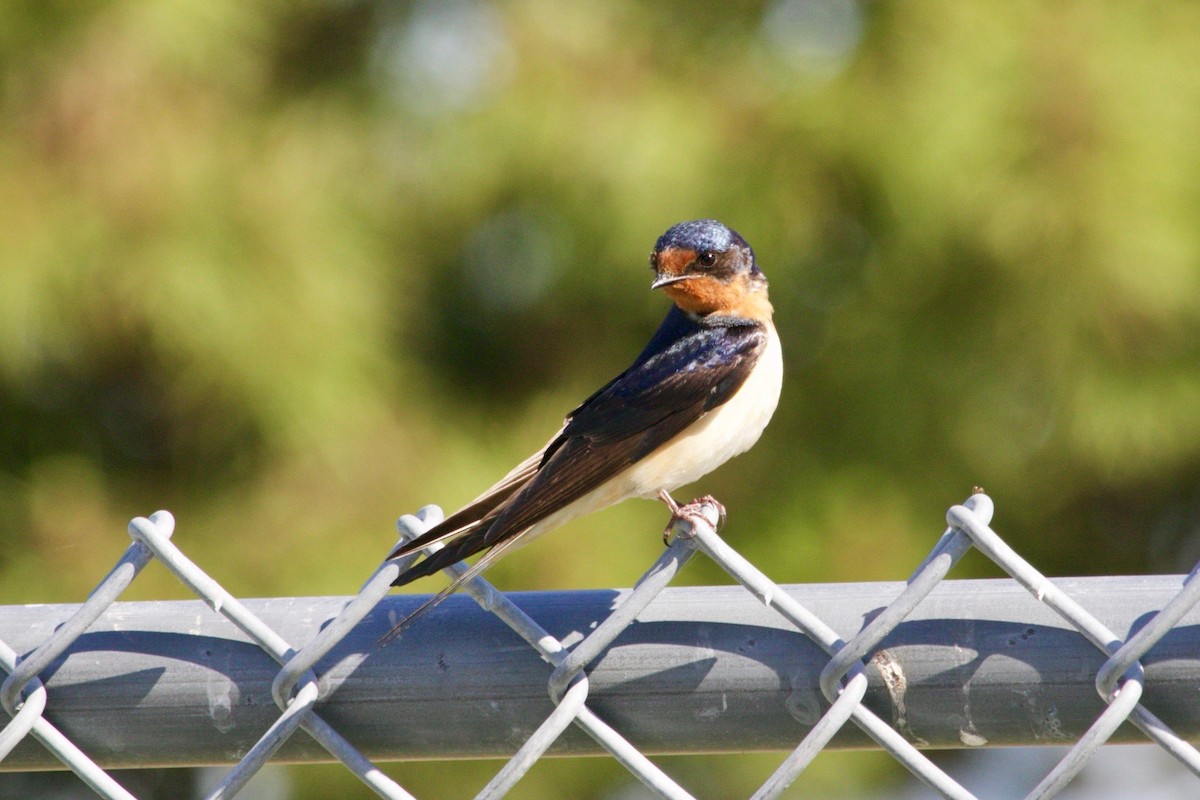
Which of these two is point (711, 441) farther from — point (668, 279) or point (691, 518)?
point (691, 518)

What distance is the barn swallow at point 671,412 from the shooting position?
148 cm

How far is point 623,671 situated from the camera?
1.03 metres

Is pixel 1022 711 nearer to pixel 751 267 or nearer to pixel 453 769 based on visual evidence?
pixel 751 267

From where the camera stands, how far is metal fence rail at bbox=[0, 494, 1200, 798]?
3.14 feet

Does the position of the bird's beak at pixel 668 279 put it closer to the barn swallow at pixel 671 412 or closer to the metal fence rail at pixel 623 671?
the barn swallow at pixel 671 412

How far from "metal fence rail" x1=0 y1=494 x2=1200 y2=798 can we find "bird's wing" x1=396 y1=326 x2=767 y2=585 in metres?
0.24

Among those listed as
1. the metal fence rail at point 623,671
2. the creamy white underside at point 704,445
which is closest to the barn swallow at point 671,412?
the creamy white underside at point 704,445

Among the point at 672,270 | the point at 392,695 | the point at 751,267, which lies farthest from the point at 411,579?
the point at 751,267

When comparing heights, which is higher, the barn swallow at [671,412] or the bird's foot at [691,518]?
the barn swallow at [671,412]

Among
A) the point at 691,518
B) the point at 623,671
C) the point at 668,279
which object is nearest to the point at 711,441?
the point at 668,279

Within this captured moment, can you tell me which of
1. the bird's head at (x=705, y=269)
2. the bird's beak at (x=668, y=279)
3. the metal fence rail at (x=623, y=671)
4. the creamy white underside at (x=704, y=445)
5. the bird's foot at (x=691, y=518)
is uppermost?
the bird's head at (x=705, y=269)

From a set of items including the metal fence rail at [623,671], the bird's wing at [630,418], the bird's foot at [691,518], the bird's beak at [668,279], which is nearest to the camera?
the metal fence rail at [623,671]

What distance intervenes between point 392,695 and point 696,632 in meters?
0.25

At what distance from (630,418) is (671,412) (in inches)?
4.1
